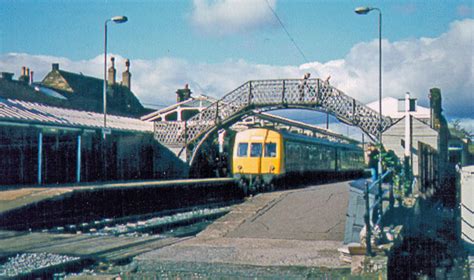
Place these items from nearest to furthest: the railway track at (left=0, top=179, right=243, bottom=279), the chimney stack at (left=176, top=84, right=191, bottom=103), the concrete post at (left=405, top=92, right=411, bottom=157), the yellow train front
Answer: the railway track at (left=0, top=179, right=243, bottom=279), the concrete post at (left=405, top=92, right=411, bottom=157), the yellow train front, the chimney stack at (left=176, top=84, right=191, bottom=103)

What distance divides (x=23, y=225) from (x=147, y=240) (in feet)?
13.6

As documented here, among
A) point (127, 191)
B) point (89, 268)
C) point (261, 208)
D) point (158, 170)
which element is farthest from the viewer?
point (158, 170)

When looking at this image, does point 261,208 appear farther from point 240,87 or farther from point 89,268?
point 240,87

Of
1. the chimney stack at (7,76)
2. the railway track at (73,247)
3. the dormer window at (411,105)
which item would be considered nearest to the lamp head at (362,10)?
the dormer window at (411,105)

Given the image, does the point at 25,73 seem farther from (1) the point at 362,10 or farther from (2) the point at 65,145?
(1) the point at 362,10

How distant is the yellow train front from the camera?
21.1 meters

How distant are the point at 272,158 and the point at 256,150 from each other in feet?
3.11

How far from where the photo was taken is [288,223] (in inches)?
417

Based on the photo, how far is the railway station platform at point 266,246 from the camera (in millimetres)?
7016

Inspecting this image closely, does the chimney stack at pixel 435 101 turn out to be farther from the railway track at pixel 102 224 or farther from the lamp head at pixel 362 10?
the railway track at pixel 102 224

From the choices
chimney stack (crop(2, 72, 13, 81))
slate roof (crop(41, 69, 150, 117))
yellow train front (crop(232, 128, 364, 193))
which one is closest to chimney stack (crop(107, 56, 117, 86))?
slate roof (crop(41, 69, 150, 117))

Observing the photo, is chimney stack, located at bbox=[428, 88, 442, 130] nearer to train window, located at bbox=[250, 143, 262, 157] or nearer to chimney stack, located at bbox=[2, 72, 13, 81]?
train window, located at bbox=[250, 143, 262, 157]

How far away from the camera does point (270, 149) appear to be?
21.2m

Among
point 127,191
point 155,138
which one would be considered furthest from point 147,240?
point 155,138
